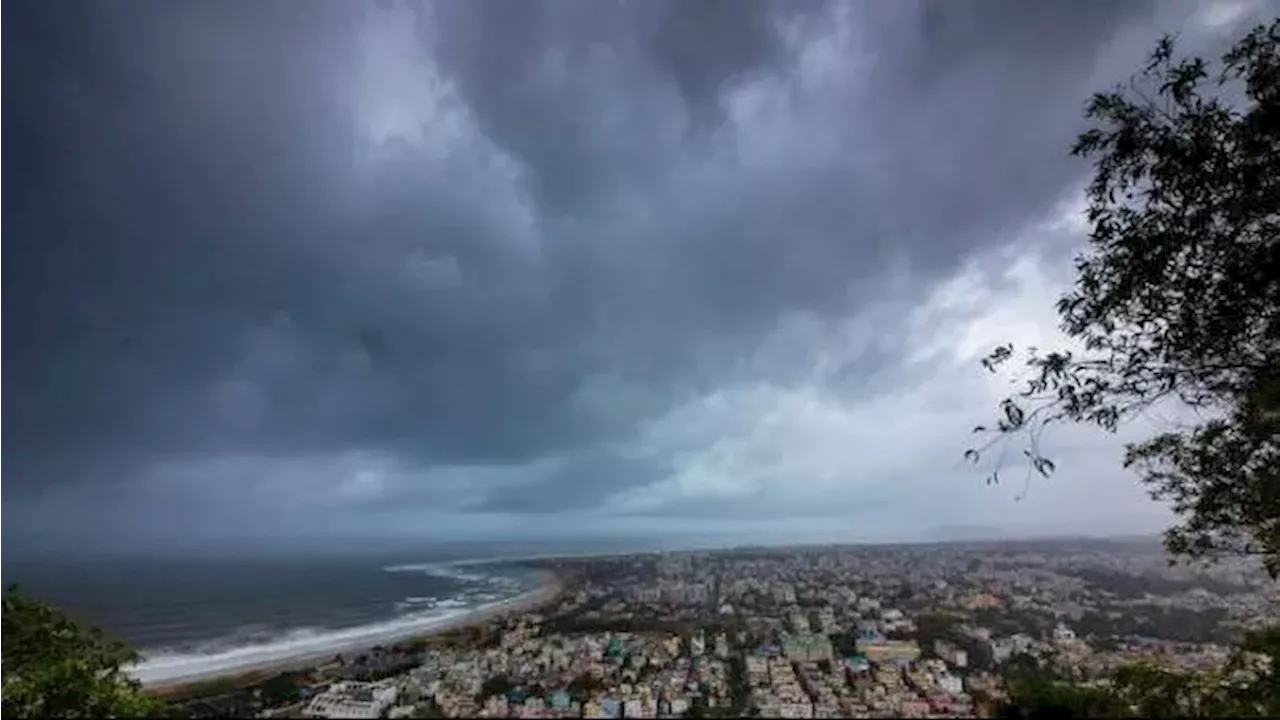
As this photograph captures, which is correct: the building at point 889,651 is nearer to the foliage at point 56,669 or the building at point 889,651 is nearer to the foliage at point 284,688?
the foliage at point 284,688

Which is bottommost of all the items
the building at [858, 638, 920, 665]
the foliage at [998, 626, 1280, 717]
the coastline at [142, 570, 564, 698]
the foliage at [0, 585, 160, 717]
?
the building at [858, 638, 920, 665]

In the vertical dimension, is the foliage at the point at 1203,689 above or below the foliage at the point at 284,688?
above

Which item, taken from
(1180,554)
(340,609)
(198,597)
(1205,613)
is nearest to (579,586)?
(340,609)

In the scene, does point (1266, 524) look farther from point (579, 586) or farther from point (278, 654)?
point (579, 586)

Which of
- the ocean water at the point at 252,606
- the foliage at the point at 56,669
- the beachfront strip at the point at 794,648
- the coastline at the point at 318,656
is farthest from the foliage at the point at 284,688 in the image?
the foliage at the point at 56,669

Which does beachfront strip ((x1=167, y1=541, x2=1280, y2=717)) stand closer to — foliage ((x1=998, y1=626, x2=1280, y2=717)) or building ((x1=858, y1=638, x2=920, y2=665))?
building ((x1=858, y1=638, x2=920, y2=665))

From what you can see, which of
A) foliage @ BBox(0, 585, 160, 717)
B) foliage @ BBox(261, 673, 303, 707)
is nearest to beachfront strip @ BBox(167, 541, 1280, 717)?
foliage @ BBox(261, 673, 303, 707)
